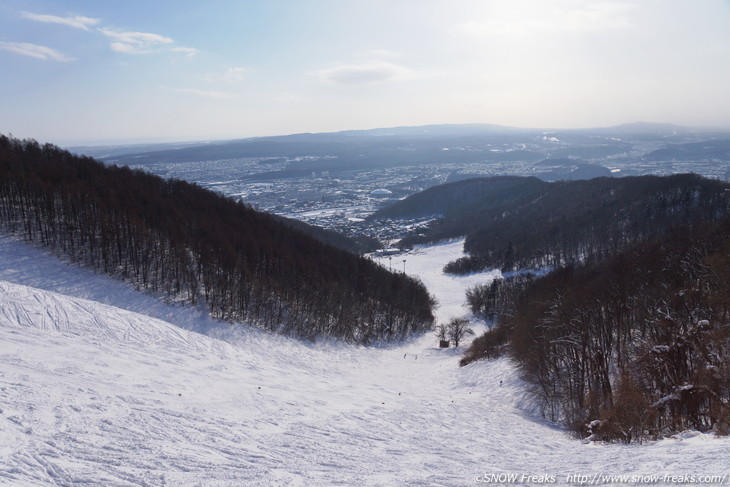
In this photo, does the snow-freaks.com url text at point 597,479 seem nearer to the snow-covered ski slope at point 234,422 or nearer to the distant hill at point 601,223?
the snow-covered ski slope at point 234,422

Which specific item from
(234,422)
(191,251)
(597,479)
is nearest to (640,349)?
(597,479)

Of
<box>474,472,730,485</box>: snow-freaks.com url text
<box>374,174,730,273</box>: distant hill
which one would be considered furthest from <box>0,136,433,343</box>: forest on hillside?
<box>374,174,730,273</box>: distant hill

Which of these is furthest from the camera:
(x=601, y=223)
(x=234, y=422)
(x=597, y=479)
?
(x=601, y=223)

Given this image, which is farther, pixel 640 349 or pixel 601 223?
pixel 601 223

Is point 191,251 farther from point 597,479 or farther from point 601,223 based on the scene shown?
point 601,223

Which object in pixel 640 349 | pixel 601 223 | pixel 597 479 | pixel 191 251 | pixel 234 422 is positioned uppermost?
pixel 191 251

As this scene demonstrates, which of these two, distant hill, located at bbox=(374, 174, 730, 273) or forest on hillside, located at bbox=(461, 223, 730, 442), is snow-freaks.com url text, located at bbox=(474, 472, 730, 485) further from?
distant hill, located at bbox=(374, 174, 730, 273)

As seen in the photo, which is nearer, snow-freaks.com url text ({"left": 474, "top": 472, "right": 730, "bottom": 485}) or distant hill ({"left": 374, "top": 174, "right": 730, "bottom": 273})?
snow-freaks.com url text ({"left": 474, "top": 472, "right": 730, "bottom": 485})
